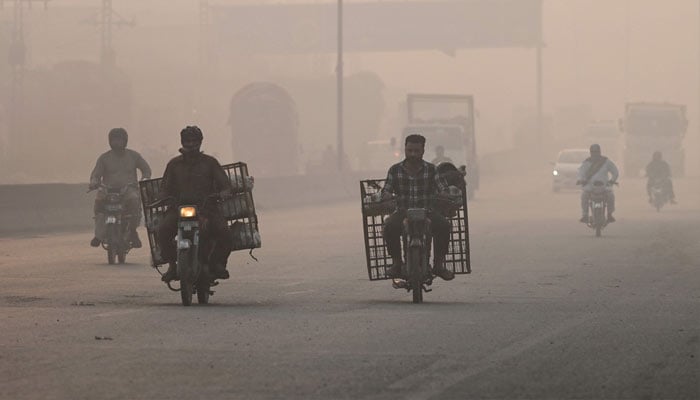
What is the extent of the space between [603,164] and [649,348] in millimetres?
20522

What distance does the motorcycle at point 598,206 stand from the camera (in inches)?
1240

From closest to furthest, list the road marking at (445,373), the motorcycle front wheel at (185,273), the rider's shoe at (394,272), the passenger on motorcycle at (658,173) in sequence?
the road marking at (445,373) → the motorcycle front wheel at (185,273) → the rider's shoe at (394,272) → the passenger on motorcycle at (658,173)

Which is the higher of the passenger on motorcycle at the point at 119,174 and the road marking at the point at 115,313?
the passenger on motorcycle at the point at 119,174

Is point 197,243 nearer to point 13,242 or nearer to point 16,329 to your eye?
point 16,329

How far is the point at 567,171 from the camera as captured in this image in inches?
2352

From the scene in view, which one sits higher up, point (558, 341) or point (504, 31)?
point (504, 31)

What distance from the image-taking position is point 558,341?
12164 mm

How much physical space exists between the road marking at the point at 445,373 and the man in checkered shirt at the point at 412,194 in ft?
12.5

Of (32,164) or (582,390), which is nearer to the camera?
(582,390)

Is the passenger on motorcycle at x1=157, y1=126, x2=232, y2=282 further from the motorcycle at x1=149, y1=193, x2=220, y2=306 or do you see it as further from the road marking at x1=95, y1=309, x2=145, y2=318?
the road marking at x1=95, y1=309, x2=145, y2=318

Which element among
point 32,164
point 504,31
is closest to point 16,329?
point 32,164

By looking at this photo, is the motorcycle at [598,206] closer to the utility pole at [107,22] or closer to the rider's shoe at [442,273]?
the rider's shoe at [442,273]

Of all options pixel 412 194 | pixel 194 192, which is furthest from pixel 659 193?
pixel 194 192

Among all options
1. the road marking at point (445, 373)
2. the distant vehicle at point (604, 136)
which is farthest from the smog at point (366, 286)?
the distant vehicle at point (604, 136)
